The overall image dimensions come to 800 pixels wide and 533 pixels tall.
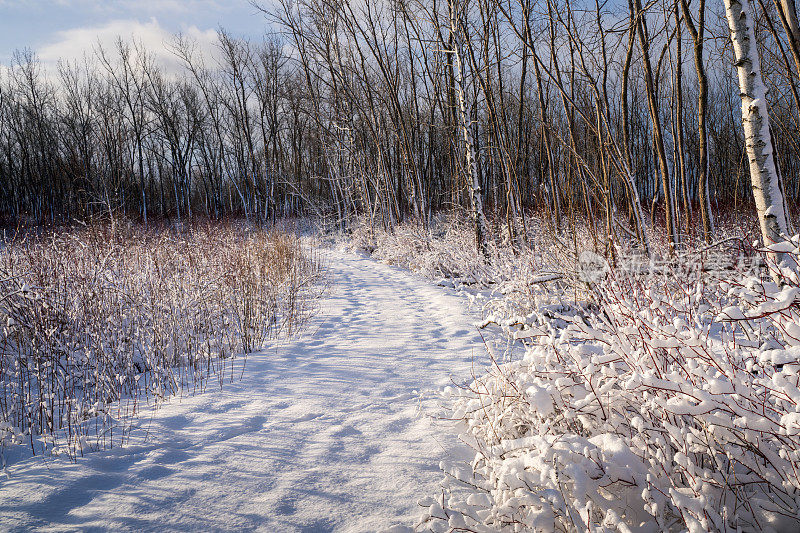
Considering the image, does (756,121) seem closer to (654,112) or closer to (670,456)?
(670,456)

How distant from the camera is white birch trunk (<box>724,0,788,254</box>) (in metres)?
2.47

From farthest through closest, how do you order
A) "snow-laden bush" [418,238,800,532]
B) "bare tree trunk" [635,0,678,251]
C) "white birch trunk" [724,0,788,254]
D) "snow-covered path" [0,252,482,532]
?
1. "bare tree trunk" [635,0,678,251]
2. "white birch trunk" [724,0,788,254]
3. "snow-covered path" [0,252,482,532]
4. "snow-laden bush" [418,238,800,532]

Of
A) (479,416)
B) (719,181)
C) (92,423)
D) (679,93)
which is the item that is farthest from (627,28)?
(719,181)

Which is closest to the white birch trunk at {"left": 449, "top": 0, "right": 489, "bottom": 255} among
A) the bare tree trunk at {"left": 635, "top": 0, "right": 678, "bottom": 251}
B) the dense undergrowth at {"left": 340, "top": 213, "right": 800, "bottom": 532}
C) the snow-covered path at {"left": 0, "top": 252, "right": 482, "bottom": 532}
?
the bare tree trunk at {"left": 635, "top": 0, "right": 678, "bottom": 251}

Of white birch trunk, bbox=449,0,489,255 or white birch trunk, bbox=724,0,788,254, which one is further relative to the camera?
white birch trunk, bbox=449,0,489,255

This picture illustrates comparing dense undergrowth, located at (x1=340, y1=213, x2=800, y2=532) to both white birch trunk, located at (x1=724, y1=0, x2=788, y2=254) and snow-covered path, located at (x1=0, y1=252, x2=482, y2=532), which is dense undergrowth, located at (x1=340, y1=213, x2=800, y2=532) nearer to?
snow-covered path, located at (x1=0, y1=252, x2=482, y2=532)

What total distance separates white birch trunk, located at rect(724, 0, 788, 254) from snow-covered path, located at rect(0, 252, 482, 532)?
2.30 metres

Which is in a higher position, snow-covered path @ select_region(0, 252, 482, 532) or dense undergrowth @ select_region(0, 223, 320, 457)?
dense undergrowth @ select_region(0, 223, 320, 457)

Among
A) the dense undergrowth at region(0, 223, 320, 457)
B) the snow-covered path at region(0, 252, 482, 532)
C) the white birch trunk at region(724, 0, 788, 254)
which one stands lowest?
the snow-covered path at region(0, 252, 482, 532)

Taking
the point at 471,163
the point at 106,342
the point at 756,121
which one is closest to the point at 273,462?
the point at 106,342

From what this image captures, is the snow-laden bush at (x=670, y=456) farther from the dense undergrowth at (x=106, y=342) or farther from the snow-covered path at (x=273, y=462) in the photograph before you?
the dense undergrowth at (x=106, y=342)

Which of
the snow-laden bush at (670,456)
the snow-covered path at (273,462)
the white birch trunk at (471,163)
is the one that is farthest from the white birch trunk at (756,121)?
the white birch trunk at (471,163)

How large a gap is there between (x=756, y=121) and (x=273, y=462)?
11.9ft

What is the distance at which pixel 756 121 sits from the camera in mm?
2514
